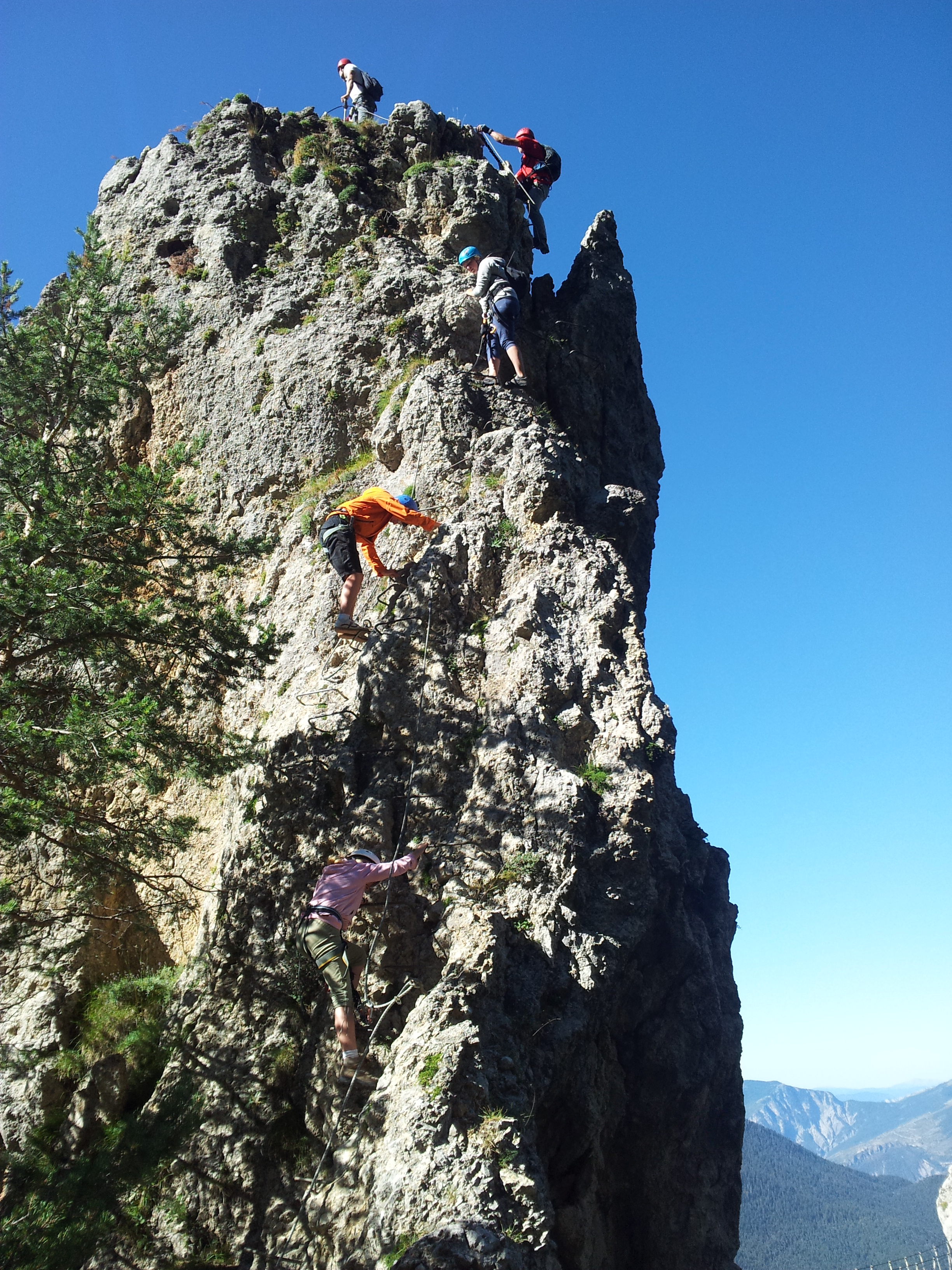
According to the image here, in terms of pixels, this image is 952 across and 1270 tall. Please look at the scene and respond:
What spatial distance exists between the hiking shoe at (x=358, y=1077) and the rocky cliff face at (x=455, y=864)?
0.56ft

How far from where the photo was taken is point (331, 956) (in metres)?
7.16

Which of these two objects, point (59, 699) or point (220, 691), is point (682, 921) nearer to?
point (220, 691)

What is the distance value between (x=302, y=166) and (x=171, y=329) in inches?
210

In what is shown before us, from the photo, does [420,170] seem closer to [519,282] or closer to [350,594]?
[519,282]

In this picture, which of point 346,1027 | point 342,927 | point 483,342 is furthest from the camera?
point 483,342

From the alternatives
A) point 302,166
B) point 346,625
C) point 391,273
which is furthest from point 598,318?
point 346,625

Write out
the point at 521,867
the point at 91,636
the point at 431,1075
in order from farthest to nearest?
1. the point at 91,636
2. the point at 521,867
3. the point at 431,1075

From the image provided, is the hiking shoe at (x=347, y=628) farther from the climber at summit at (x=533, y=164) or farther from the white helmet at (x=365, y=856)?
the climber at summit at (x=533, y=164)

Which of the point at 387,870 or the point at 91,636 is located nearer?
the point at 387,870

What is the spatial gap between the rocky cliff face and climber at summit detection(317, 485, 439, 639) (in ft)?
0.95

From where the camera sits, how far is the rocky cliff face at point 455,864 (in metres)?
6.23

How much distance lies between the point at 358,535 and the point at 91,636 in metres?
3.15

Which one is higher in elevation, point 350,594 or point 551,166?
point 551,166

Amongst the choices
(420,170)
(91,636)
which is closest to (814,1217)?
(420,170)
